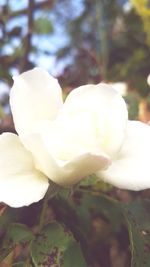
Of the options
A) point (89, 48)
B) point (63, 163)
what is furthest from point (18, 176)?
point (89, 48)

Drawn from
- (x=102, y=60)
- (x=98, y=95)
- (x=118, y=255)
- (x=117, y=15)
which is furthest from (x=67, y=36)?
(x=98, y=95)

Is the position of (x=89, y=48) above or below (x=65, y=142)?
below

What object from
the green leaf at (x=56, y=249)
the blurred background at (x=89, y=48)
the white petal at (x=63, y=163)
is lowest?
the blurred background at (x=89, y=48)

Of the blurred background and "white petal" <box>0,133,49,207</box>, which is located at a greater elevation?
"white petal" <box>0,133,49,207</box>

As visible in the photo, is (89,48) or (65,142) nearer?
(65,142)

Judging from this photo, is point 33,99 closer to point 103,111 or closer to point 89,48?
point 103,111

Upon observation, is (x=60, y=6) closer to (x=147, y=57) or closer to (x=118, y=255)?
(x=147, y=57)
